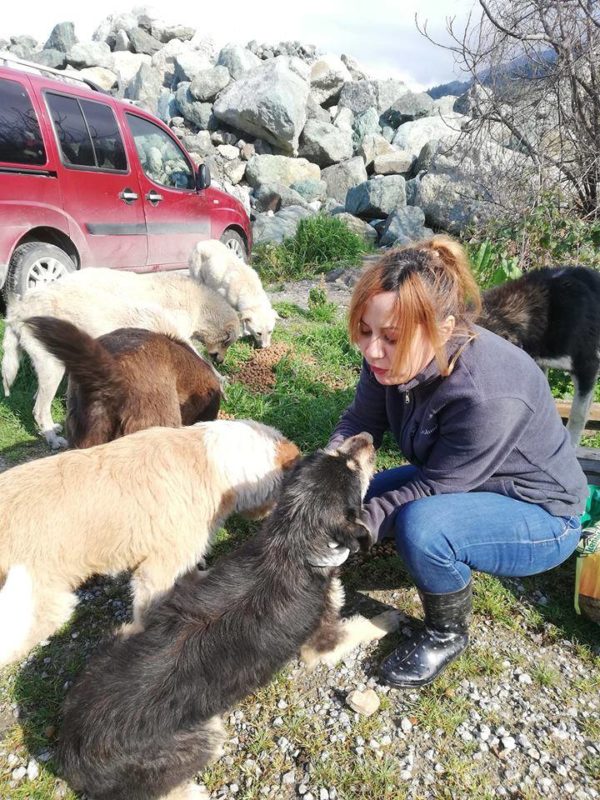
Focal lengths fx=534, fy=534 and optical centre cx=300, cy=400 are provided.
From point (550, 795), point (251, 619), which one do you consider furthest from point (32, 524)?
point (550, 795)

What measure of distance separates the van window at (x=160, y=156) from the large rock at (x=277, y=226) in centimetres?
282

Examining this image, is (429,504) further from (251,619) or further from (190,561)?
(190,561)

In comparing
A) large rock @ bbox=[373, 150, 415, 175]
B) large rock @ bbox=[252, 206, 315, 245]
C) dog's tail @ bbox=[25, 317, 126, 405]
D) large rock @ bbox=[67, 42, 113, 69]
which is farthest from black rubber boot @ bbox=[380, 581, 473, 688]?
large rock @ bbox=[67, 42, 113, 69]

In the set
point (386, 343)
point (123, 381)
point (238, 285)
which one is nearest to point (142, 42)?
point (238, 285)

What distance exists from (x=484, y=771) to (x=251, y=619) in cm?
116

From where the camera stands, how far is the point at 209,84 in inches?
858

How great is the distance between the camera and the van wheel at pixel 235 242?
8878 millimetres

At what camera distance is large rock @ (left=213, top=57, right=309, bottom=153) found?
18.2 meters

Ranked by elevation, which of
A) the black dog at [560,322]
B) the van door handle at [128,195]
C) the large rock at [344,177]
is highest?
the large rock at [344,177]

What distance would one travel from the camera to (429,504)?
2391 millimetres

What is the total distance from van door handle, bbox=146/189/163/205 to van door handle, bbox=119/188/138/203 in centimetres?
23

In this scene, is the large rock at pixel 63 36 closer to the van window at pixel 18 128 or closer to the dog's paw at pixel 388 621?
the van window at pixel 18 128

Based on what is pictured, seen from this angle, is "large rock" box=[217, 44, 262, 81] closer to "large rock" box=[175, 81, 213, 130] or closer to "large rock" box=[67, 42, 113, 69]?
"large rock" box=[175, 81, 213, 130]

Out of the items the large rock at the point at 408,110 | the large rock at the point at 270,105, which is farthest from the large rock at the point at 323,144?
the large rock at the point at 408,110
